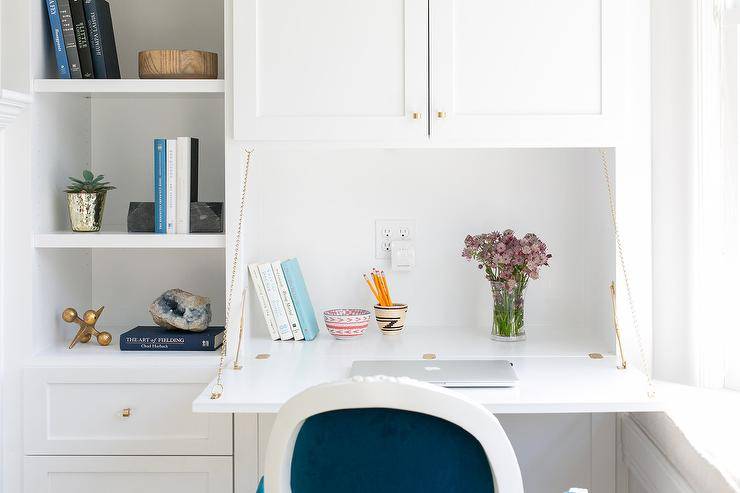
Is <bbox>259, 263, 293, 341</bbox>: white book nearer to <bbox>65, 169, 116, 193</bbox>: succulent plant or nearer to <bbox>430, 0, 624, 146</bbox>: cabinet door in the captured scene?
<bbox>65, 169, 116, 193</bbox>: succulent plant

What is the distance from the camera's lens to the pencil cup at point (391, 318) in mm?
2107

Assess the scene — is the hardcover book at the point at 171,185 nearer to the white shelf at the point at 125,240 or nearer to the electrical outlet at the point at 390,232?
the white shelf at the point at 125,240

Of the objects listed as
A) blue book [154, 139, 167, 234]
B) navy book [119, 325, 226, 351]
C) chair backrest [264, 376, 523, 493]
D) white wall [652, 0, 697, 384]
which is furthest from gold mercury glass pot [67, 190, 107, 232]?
white wall [652, 0, 697, 384]

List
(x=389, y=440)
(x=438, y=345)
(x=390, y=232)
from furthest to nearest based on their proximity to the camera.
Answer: (x=390, y=232) → (x=438, y=345) → (x=389, y=440)

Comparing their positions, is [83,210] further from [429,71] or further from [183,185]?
[429,71]

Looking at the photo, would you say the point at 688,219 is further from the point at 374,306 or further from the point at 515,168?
the point at 374,306

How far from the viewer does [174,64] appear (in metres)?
1.95

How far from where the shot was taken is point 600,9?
6.04 ft

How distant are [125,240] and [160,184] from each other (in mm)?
167

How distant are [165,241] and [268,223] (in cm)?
40

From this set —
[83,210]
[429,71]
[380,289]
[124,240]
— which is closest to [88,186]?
[83,210]

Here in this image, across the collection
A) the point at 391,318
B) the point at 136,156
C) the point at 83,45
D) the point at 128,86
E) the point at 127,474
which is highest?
the point at 83,45

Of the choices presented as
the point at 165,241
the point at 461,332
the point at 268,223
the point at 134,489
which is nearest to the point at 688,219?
the point at 461,332

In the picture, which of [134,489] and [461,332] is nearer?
[134,489]
